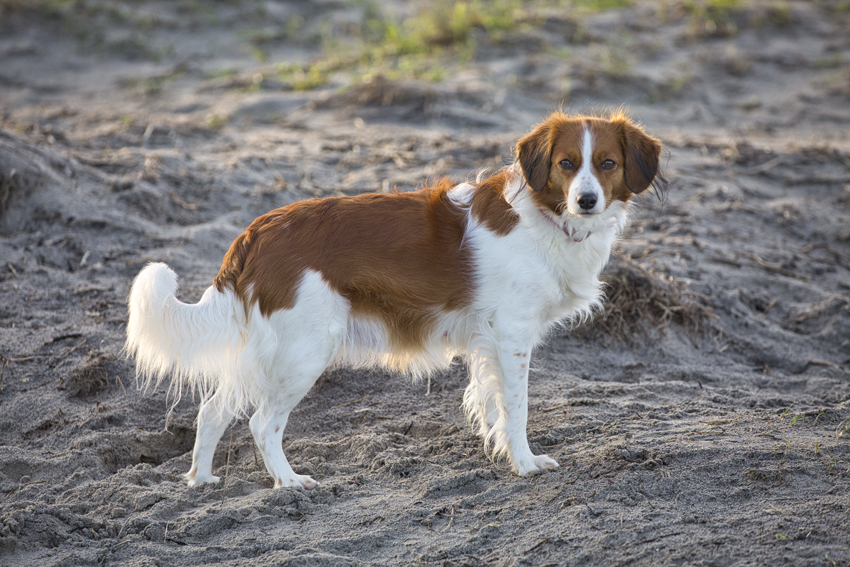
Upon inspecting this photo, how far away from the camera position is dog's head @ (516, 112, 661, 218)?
3.26 meters

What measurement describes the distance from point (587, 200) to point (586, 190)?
45 millimetres

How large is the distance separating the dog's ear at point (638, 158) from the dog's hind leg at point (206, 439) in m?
2.23

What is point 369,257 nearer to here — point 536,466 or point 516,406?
point 516,406

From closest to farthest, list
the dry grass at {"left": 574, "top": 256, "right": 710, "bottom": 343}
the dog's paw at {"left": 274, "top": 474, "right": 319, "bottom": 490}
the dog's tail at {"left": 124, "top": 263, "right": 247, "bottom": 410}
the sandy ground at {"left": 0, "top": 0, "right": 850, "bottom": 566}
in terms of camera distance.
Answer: the sandy ground at {"left": 0, "top": 0, "right": 850, "bottom": 566}, the dog's tail at {"left": 124, "top": 263, "right": 247, "bottom": 410}, the dog's paw at {"left": 274, "top": 474, "right": 319, "bottom": 490}, the dry grass at {"left": 574, "top": 256, "right": 710, "bottom": 343}

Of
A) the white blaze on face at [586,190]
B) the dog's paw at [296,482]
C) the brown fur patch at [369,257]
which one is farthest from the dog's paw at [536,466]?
the white blaze on face at [586,190]

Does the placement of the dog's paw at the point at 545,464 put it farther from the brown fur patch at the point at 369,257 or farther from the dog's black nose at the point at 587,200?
the dog's black nose at the point at 587,200

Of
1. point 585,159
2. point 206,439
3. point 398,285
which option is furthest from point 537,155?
point 206,439

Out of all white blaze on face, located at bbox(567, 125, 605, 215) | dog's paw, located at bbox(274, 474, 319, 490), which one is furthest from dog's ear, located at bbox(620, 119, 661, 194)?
dog's paw, located at bbox(274, 474, 319, 490)

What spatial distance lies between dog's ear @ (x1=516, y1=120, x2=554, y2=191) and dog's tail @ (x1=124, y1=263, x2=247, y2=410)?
58.7 inches

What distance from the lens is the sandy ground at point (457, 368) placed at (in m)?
3.01

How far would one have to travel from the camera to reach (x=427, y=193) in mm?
3592

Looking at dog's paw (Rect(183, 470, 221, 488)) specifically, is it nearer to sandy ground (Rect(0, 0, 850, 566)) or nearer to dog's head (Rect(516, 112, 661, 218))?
sandy ground (Rect(0, 0, 850, 566))

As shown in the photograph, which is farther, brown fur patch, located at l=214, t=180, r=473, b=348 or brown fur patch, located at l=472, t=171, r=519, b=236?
brown fur patch, located at l=472, t=171, r=519, b=236

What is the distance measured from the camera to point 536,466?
344 centimetres
